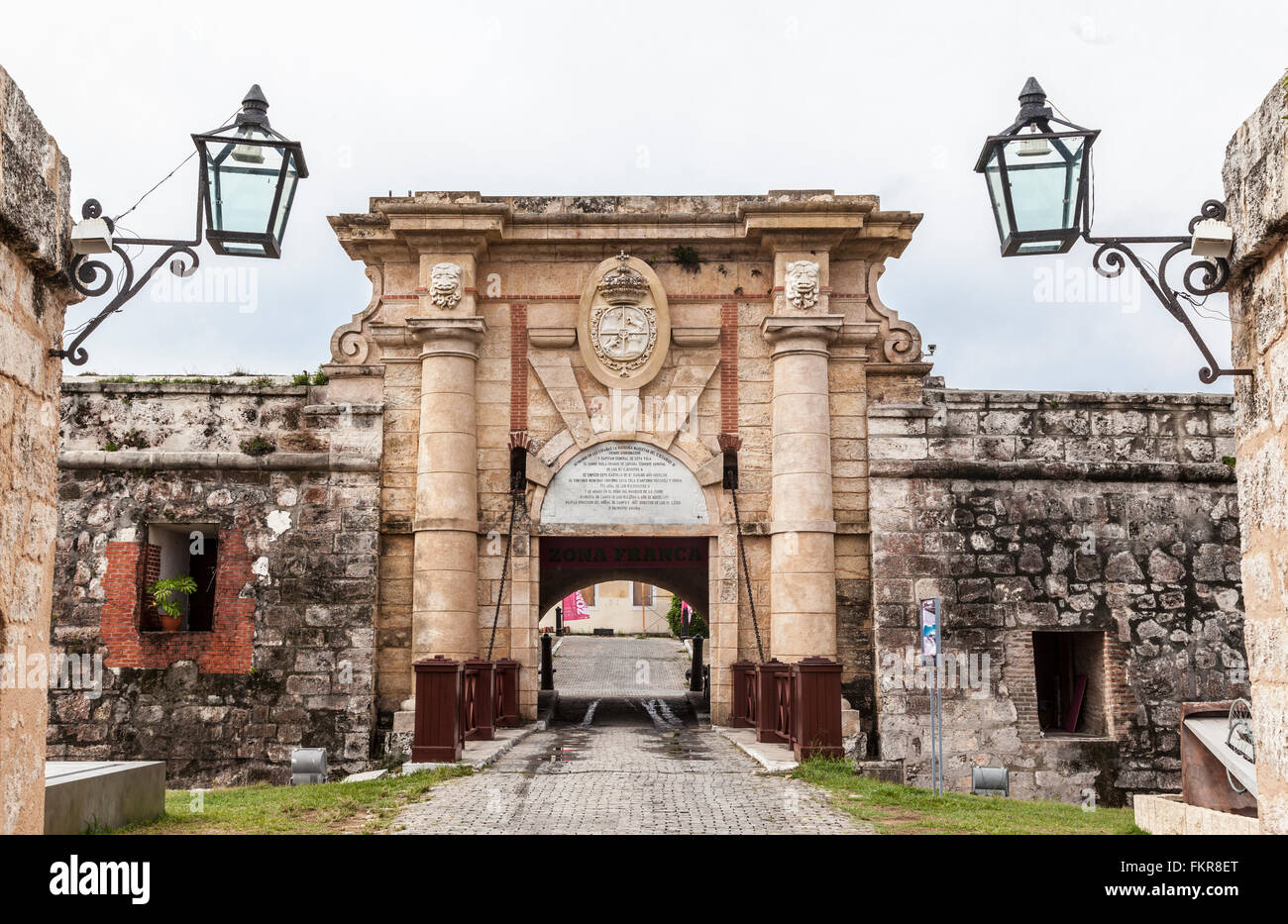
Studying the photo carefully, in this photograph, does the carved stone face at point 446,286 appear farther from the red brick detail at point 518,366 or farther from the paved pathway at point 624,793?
the paved pathway at point 624,793

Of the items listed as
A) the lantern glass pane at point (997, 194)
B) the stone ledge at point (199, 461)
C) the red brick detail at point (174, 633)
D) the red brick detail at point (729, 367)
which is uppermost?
the red brick detail at point (729, 367)

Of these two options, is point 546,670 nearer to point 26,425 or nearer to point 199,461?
point 199,461

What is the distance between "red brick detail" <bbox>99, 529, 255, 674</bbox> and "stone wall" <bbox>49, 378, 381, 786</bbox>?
0.02 m

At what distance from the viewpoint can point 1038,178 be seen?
581 centimetres

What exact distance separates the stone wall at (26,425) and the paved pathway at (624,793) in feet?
8.94

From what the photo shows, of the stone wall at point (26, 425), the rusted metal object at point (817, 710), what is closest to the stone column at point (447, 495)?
the rusted metal object at point (817, 710)

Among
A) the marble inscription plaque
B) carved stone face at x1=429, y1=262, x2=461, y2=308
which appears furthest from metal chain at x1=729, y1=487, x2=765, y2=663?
carved stone face at x1=429, y1=262, x2=461, y2=308

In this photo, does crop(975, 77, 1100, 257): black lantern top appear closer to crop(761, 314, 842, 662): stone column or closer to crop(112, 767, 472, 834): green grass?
crop(112, 767, 472, 834): green grass

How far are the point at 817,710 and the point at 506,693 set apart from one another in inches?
167

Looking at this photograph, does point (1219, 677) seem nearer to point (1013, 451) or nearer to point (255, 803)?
point (1013, 451)

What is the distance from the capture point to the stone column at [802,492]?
13648 mm

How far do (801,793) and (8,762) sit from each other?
5793 millimetres

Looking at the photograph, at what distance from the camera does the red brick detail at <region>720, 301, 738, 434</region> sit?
567 inches

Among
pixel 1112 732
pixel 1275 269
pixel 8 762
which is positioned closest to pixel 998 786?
pixel 1112 732
